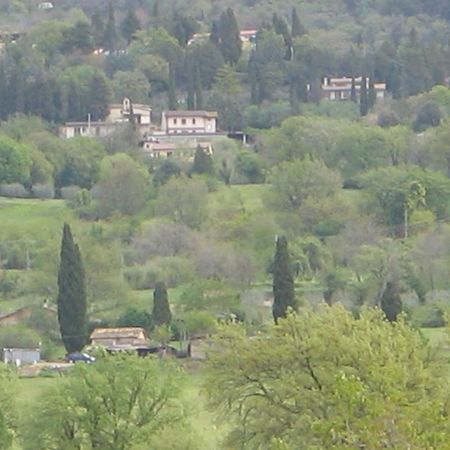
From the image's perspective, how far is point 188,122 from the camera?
67875 millimetres

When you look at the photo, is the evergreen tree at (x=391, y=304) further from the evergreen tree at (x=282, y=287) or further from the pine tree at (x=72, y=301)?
the pine tree at (x=72, y=301)

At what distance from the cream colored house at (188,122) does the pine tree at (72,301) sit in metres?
25.0

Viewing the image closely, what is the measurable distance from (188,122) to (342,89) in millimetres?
8606

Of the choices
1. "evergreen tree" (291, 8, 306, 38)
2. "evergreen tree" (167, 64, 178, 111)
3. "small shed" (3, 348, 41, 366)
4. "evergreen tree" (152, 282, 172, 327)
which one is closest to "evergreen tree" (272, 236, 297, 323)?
"evergreen tree" (152, 282, 172, 327)

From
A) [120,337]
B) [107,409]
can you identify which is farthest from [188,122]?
[107,409]

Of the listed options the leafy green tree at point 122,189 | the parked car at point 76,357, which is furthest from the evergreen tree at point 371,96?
the parked car at point 76,357

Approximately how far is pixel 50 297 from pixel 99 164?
1445cm

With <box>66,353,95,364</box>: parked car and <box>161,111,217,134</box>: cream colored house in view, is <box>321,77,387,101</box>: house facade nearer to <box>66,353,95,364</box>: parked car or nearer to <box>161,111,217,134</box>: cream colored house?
<box>161,111,217,134</box>: cream colored house

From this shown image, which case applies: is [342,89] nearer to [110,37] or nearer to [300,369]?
[110,37]

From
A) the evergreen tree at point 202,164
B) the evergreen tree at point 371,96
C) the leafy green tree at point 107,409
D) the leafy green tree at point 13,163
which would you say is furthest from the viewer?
the evergreen tree at point 371,96

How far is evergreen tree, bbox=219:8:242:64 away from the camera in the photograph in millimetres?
75750

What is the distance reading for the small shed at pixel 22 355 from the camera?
42.0 metres

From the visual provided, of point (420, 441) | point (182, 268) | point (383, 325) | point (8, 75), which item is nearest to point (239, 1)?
point (8, 75)

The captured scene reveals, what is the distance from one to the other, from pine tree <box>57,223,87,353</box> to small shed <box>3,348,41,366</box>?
78 centimetres
